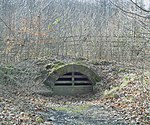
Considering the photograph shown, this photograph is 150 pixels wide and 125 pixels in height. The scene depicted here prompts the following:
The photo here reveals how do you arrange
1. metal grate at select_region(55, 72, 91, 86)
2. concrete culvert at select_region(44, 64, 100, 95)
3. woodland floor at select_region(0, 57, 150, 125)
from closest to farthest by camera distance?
woodland floor at select_region(0, 57, 150, 125) → concrete culvert at select_region(44, 64, 100, 95) → metal grate at select_region(55, 72, 91, 86)

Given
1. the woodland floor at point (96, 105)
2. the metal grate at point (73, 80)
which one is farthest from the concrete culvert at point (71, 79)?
the woodland floor at point (96, 105)

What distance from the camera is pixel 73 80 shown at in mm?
16016

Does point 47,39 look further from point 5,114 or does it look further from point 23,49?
point 5,114

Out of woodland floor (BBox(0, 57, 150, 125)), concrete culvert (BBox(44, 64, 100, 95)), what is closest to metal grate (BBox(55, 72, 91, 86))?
concrete culvert (BBox(44, 64, 100, 95))

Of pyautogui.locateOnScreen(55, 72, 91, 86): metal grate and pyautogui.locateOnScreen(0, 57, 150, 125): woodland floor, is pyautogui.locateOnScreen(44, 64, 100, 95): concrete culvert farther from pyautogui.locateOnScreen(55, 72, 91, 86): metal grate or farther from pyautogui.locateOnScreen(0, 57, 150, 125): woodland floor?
pyautogui.locateOnScreen(0, 57, 150, 125): woodland floor

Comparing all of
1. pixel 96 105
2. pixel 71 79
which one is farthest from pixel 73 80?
pixel 96 105

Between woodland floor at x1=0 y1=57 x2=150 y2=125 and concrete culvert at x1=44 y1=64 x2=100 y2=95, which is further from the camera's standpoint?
concrete culvert at x1=44 y1=64 x2=100 y2=95

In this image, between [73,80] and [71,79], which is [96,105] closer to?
[73,80]

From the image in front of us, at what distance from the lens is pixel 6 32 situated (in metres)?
17.8

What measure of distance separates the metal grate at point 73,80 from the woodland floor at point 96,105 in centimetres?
82

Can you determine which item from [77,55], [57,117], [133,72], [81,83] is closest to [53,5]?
[77,55]

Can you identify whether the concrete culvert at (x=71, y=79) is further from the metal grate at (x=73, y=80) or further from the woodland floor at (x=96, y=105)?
the woodland floor at (x=96, y=105)

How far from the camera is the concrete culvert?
1533 centimetres

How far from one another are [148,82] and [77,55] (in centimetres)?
807
